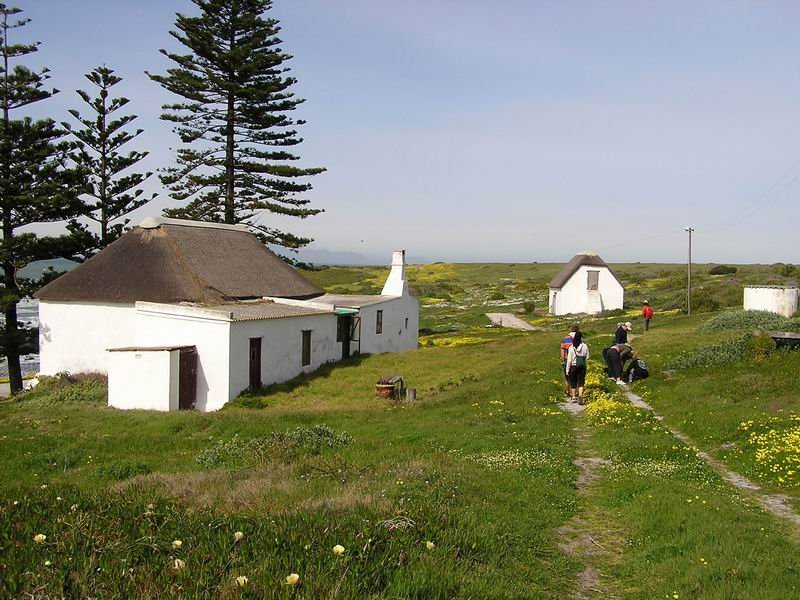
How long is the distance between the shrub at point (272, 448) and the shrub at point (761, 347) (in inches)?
492

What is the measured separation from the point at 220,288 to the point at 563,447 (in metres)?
20.0

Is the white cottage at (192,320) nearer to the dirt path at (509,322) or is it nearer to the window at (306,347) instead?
the window at (306,347)

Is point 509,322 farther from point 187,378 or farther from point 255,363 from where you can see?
point 187,378

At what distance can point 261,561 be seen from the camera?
16.3ft

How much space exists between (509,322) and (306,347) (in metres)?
30.4

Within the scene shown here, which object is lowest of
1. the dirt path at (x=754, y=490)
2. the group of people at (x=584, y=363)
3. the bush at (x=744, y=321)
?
the dirt path at (x=754, y=490)

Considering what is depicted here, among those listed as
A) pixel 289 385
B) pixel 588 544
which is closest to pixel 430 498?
pixel 588 544

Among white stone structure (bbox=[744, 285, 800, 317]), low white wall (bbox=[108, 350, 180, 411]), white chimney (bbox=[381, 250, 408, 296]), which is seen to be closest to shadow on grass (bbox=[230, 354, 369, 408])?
low white wall (bbox=[108, 350, 180, 411])

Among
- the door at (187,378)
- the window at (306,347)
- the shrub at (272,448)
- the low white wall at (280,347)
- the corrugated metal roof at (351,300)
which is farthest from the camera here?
the corrugated metal roof at (351,300)

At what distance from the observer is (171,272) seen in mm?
27688

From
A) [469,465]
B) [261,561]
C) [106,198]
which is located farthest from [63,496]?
[106,198]

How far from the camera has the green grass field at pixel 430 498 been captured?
5.00 meters

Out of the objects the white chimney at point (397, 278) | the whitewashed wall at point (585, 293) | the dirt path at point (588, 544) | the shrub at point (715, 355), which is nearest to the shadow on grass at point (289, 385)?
the white chimney at point (397, 278)

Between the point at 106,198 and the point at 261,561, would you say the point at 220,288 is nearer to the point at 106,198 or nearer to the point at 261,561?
the point at 106,198
